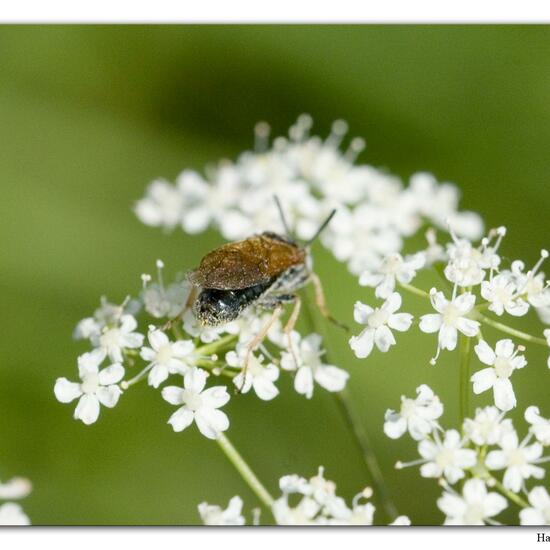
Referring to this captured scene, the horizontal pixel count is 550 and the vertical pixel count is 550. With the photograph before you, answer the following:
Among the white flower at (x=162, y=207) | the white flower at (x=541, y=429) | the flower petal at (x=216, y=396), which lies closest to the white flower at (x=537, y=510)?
the white flower at (x=541, y=429)

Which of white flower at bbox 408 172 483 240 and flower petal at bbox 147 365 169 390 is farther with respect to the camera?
white flower at bbox 408 172 483 240

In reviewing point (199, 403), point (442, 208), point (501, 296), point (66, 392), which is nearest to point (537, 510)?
point (501, 296)

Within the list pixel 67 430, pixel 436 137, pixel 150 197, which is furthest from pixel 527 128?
pixel 67 430

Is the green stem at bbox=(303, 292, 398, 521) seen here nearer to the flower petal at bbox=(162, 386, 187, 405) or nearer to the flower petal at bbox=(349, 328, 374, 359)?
the flower petal at bbox=(349, 328, 374, 359)

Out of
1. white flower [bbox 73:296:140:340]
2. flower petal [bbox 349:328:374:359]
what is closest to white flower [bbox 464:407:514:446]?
flower petal [bbox 349:328:374:359]

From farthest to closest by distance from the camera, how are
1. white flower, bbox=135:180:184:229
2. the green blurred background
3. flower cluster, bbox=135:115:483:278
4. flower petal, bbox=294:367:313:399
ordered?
white flower, bbox=135:180:184:229
flower cluster, bbox=135:115:483:278
the green blurred background
flower petal, bbox=294:367:313:399

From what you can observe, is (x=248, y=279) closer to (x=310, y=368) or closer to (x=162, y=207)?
(x=310, y=368)

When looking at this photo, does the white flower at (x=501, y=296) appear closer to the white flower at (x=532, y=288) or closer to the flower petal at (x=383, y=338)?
the white flower at (x=532, y=288)
